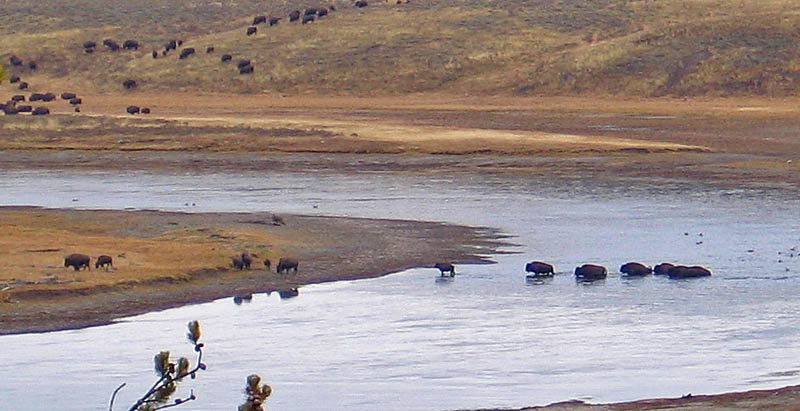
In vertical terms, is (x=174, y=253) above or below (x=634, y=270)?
below

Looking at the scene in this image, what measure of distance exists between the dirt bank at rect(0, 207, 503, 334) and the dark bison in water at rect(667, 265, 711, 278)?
2.99 m

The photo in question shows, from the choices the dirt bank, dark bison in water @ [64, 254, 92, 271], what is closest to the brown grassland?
the dirt bank

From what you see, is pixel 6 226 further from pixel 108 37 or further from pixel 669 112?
pixel 108 37

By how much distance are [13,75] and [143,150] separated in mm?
27521

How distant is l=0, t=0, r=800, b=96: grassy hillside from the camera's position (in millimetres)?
61875

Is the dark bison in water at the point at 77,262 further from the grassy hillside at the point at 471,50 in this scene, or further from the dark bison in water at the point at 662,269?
the grassy hillside at the point at 471,50

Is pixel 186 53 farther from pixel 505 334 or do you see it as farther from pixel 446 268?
pixel 505 334

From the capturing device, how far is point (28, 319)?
65.0 ft

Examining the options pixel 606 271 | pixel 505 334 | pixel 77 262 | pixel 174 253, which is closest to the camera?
pixel 505 334

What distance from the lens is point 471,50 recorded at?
69.0 m

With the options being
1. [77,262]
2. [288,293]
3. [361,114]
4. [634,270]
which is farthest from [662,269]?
[361,114]

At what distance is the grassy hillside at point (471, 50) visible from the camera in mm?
61875

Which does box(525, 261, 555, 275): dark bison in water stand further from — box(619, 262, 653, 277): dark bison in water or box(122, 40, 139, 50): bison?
box(122, 40, 139, 50): bison

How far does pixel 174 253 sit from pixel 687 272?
6.81 m
